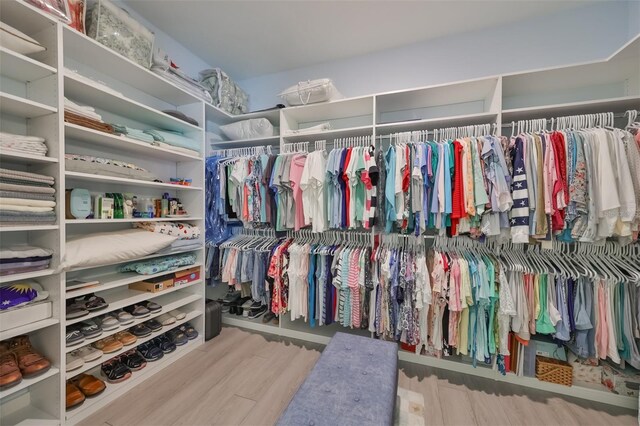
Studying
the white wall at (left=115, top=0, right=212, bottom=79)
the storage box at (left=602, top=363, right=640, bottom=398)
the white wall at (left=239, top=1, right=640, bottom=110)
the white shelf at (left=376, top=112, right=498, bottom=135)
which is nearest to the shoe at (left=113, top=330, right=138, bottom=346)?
the white wall at (left=115, top=0, right=212, bottom=79)

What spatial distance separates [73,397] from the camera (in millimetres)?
1406

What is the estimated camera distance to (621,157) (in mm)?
1436

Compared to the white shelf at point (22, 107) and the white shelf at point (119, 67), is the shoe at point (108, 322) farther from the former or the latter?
the white shelf at point (119, 67)

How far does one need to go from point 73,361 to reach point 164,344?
641 mm

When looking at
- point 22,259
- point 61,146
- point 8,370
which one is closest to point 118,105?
point 61,146

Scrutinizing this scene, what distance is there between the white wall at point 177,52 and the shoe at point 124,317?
2291 mm

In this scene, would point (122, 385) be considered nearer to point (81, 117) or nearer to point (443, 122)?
point (81, 117)

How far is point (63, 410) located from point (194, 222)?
4.71 ft

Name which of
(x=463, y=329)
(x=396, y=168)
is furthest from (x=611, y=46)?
(x=463, y=329)

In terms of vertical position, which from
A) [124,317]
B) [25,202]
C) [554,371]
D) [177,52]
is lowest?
[554,371]

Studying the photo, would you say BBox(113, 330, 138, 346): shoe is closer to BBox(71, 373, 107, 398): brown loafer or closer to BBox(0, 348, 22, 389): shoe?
BBox(71, 373, 107, 398): brown loafer

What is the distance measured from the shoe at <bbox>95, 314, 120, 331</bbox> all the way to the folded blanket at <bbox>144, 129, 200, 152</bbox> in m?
1.38

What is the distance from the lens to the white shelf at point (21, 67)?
1.16m

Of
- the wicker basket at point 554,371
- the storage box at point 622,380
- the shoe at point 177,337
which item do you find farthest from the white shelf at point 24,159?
the storage box at point 622,380
